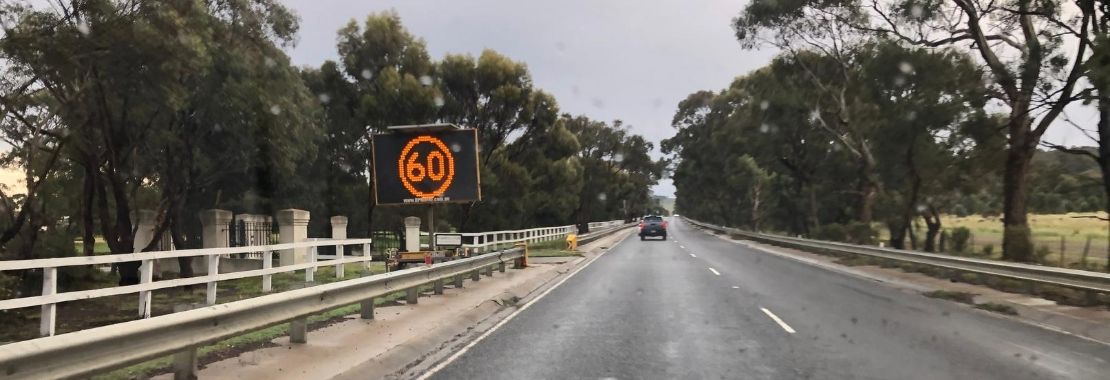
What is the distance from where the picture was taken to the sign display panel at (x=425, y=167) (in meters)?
15.2

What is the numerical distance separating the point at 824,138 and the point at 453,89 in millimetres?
22520

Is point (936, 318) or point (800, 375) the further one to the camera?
point (936, 318)

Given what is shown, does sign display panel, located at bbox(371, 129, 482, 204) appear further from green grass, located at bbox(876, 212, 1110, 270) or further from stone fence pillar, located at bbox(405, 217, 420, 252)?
green grass, located at bbox(876, 212, 1110, 270)

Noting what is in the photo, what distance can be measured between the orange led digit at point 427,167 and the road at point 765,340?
11.3 feet

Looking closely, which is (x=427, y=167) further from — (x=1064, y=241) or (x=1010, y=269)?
(x=1064, y=241)

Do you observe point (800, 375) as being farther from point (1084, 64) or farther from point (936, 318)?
point (1084, 64)

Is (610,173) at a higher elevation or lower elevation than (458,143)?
higher

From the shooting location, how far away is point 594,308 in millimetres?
12094

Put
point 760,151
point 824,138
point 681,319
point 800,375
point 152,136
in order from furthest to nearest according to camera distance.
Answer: point 760,151 < point 824,138 < point 152,136 < point 681,319 < point 800,375

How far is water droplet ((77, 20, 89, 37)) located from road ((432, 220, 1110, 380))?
1043 cm

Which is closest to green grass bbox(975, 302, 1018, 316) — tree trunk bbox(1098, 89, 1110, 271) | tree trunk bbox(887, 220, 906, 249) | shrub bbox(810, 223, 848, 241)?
tree trunk bbox(1098, 89, 1110, 271)

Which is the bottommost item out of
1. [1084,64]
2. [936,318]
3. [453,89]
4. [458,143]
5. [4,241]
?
[936,318]

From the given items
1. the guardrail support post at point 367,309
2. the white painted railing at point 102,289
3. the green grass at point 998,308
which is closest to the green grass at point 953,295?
the green grass at point 998,308

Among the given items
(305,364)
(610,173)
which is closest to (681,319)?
(305,364)
